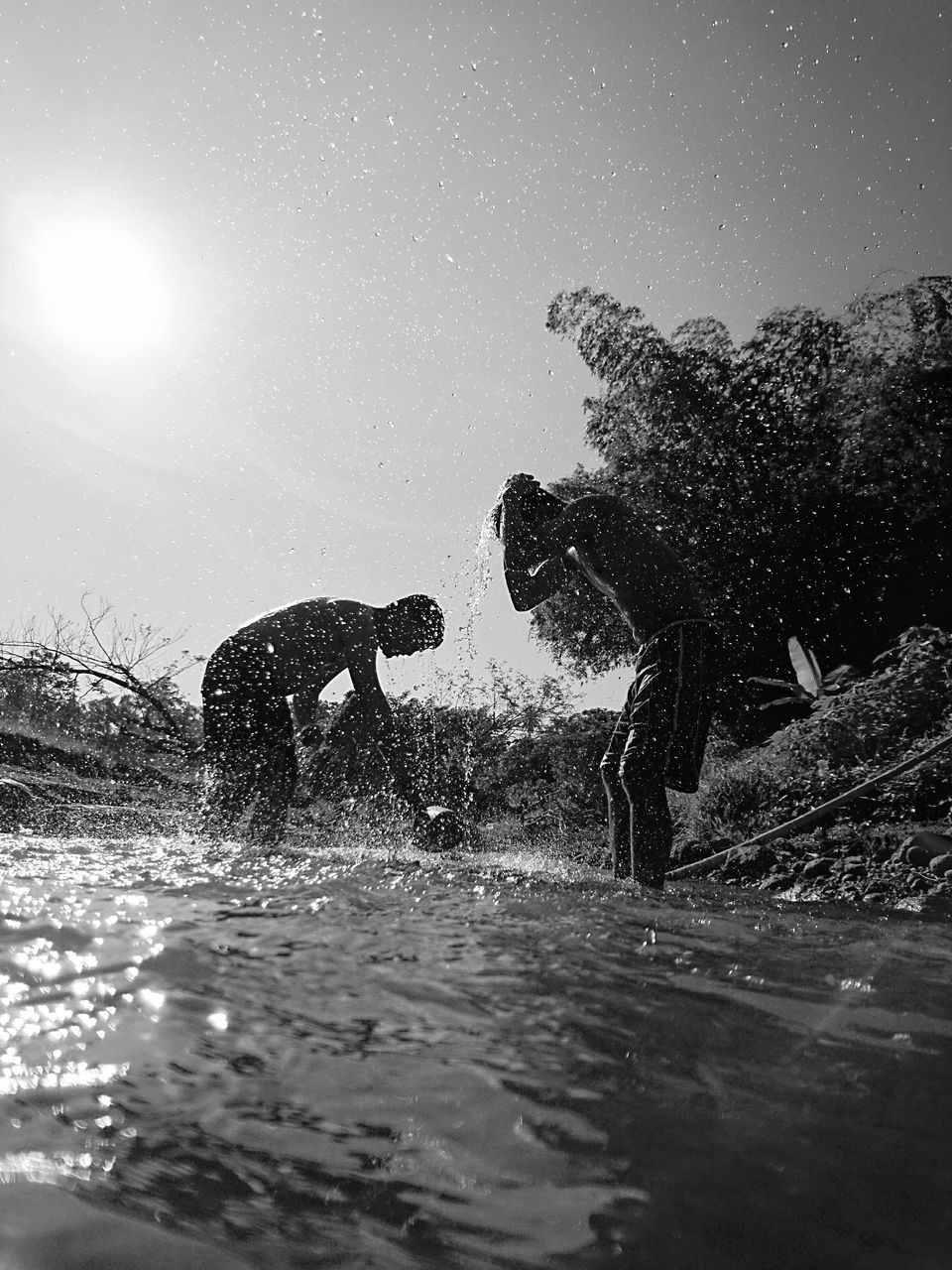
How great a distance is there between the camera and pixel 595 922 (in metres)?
2.16

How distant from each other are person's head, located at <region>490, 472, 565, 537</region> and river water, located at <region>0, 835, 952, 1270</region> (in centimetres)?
270

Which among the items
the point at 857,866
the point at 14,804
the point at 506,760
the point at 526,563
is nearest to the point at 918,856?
the point at 857,866

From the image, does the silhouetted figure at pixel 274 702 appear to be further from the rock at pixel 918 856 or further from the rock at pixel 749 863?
the rock at pixel 918 856

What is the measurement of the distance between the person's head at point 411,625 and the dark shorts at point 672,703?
1845mm

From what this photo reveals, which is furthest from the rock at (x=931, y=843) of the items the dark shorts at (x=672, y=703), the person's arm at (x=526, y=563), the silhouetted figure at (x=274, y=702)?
the silhouetted figure at (x=274, y=702)

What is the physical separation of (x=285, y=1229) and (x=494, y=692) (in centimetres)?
1366

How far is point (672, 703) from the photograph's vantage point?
142 inches

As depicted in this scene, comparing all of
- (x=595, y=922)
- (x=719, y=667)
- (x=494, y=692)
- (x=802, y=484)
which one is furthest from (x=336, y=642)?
(x=802, y=484)

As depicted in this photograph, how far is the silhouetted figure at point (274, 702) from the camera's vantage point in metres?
4.52

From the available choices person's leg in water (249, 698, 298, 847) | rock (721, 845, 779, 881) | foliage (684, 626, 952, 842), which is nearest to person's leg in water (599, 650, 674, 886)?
rock (721, 845, 779, 881)

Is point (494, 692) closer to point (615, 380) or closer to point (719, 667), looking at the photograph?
point (615, 380)

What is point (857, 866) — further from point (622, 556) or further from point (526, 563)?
point (526, 563)

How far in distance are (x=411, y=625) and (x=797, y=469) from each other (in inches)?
453

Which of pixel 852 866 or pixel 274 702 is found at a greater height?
pixel 274 702
